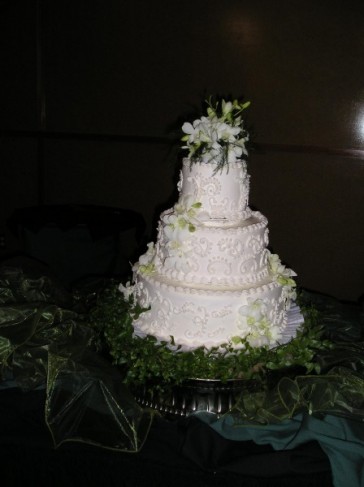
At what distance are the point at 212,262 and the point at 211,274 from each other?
46 millimetres

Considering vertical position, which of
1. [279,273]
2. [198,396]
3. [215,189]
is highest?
[215,189]

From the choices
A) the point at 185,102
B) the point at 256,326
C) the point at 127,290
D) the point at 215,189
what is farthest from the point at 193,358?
the point at 185,102

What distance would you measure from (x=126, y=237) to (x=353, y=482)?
1.99 meters

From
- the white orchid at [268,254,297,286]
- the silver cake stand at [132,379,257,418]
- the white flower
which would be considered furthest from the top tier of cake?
the silver cake stand at [132,379,257,418]

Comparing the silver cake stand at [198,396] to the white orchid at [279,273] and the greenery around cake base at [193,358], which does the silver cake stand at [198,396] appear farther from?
the white orchid at [279,273]

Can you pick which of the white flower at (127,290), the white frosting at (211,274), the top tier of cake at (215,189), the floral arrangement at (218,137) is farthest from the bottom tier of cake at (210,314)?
the floral arrangement at (218,137)

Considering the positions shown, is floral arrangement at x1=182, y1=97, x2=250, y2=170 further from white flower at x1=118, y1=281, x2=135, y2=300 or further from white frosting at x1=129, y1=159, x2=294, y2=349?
white flower at x1=118, y1=281, x2=135, y2=300

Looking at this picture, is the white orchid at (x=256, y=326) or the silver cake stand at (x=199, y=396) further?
the white orchid at (x=256, y=326)

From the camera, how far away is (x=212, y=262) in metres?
1.60

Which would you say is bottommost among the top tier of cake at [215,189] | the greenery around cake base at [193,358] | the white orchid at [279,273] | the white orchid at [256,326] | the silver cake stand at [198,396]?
the silver cake stand at [198,396]

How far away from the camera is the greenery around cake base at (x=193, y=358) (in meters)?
1.45

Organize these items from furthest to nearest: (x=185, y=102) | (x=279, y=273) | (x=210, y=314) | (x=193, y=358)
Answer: (x=185, y=102), (x=279, y=273), (x=210, y=314), (x=193, y=358)

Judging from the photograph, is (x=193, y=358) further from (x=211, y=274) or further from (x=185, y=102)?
(x=185, y=102)

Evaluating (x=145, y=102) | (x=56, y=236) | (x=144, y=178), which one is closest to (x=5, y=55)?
(x=145, y=102)
